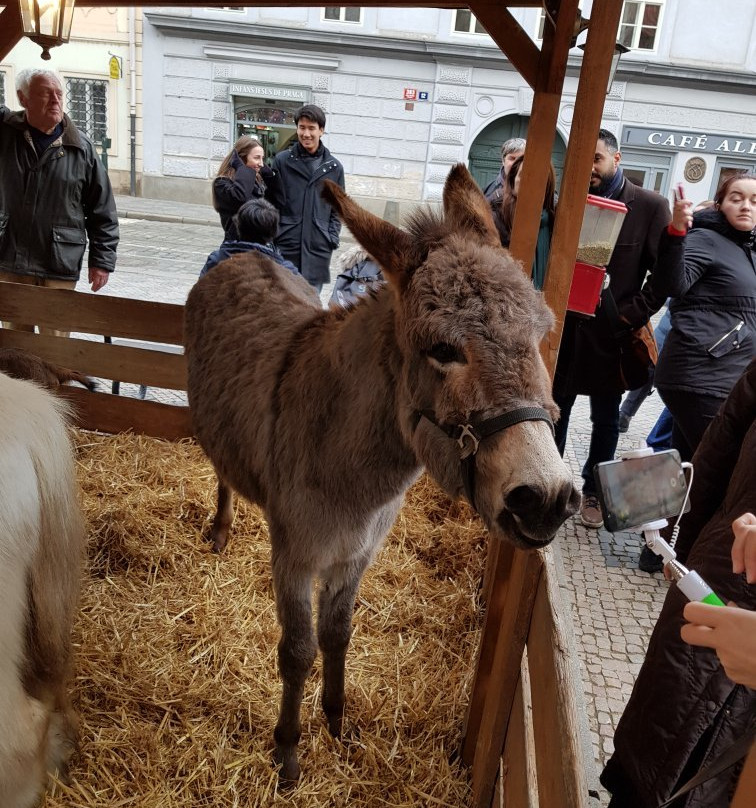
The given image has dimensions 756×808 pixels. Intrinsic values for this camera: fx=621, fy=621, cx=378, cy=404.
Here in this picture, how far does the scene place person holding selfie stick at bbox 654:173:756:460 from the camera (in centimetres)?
342

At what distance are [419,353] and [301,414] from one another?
0.66m

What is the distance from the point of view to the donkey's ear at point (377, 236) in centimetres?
167

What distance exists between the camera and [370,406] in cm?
189

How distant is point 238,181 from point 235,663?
355 centimetres

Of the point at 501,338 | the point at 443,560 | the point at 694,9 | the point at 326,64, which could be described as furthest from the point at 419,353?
the point at 694,9

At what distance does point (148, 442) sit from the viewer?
179 inches

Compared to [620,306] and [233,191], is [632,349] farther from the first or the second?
[233,191]

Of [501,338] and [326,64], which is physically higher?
[326,64]

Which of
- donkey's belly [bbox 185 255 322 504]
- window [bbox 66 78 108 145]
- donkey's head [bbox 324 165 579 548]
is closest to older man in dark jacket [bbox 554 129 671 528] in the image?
donkey's belly [bbox 185 255 322 504]

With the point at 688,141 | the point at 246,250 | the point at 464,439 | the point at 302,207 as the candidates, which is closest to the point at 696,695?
the point at 464,439

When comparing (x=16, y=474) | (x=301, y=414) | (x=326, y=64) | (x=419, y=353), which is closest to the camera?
(x=16, y=474)

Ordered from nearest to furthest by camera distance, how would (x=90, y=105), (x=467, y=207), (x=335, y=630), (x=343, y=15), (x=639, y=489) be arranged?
(x=639, y=489), (x=467, y=207), (x=335, y=630), (x=343, y=15), (x=90, y=105)

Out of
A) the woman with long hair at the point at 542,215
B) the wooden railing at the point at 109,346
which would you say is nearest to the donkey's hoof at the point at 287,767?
the woman with long hair at the point at 542,215

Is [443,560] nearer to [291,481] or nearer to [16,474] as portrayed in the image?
[291,481]
